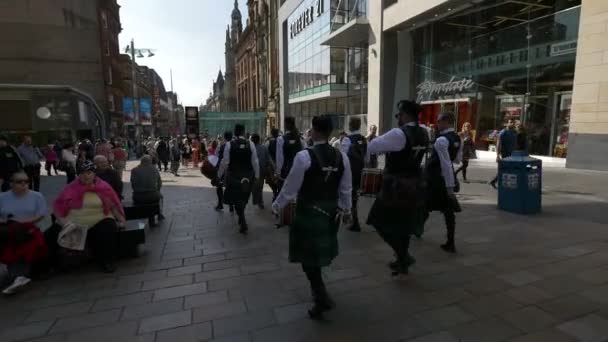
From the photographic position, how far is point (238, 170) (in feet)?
19.7

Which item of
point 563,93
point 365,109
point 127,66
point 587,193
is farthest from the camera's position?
point 127,66

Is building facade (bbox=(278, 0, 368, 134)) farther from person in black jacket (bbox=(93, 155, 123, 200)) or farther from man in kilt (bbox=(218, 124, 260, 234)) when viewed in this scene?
person in black jacket (bbox=(93, 155, 123, 200))

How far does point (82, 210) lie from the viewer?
4.36m

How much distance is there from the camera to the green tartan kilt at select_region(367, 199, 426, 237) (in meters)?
3.66

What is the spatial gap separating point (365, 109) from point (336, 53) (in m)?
5.68

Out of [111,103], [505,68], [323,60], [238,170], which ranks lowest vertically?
[238,170]

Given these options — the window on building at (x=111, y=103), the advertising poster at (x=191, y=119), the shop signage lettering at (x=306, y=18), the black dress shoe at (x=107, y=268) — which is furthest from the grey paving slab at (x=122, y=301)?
the window on building at (x=111, y=103)

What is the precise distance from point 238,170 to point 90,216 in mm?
2305

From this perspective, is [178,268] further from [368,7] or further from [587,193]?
[368,7]

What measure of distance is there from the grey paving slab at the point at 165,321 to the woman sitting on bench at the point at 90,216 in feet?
5.16

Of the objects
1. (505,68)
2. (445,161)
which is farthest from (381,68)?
(445,161)

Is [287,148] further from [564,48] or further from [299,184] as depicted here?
[564,48]

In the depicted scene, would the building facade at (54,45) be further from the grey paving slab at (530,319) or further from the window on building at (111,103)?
the grey paving slab at (530,319)

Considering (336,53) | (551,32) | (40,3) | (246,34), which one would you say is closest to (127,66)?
(40,3)
